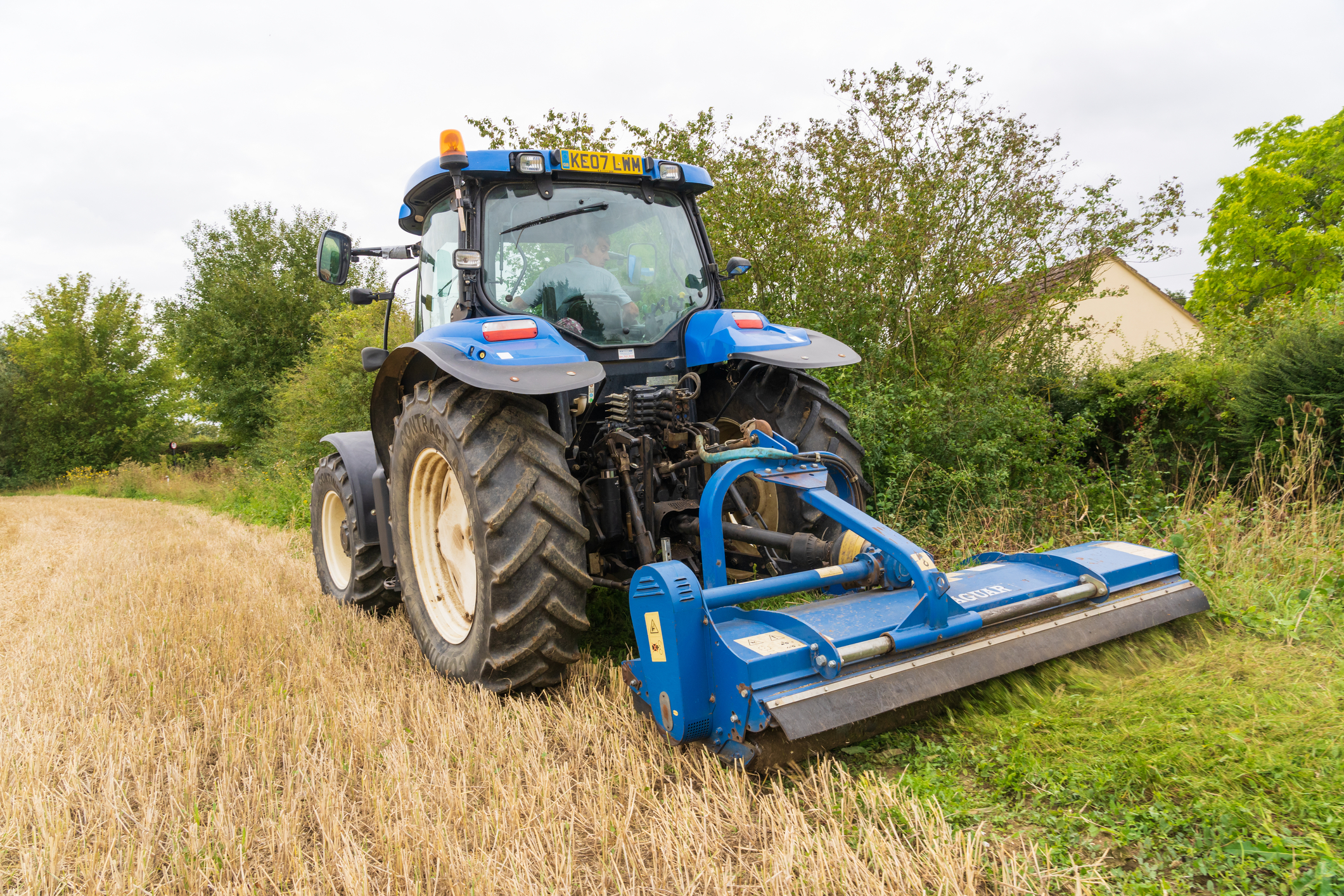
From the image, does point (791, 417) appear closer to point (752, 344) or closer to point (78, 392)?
point (752, 344)

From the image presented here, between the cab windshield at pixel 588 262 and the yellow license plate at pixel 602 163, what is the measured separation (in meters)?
0.10

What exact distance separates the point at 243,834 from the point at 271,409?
20.2 meters

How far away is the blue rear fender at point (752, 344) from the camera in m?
3.34

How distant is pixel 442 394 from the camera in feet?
9.77

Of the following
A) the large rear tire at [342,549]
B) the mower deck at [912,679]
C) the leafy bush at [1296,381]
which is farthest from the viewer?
the leafy bush at [1296,381]

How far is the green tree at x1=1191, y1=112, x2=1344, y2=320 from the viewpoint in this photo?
18.5 meters

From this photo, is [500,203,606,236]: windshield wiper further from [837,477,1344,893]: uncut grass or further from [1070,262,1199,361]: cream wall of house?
[1070,262,1199,361]: cream wall of house

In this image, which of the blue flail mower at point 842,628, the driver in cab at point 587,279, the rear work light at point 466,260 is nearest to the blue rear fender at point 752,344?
the driver in cab at point 587,279

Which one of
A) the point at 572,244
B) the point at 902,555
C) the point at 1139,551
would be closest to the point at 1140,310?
the point at 1139,551

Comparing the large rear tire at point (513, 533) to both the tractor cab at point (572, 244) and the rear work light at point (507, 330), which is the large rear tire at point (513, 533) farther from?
the tractor cab at point (572, 244)

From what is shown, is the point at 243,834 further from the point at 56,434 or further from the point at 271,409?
the point at 56,434

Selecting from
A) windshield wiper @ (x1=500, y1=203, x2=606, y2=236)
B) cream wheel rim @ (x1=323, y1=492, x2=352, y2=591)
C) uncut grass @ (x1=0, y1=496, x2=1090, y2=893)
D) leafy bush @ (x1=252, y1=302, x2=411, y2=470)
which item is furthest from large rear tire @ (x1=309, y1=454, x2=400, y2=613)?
leafy bush @ (x1=252, y1=302, x2=411, y2=470)

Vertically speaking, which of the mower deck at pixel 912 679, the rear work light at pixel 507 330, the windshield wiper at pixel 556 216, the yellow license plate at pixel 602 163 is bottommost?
the mower deck at pixel 912 679

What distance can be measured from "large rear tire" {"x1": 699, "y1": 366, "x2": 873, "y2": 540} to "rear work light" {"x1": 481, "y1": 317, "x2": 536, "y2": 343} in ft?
3.52
